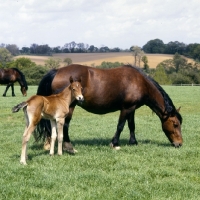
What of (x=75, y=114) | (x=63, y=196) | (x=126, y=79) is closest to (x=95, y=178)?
(x=63, y=196)

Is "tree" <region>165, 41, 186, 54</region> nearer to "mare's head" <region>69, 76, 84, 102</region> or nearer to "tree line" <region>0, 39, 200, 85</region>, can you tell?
"tree line" <region>0, 39, 200, 85</region>

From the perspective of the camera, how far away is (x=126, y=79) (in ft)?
32.6

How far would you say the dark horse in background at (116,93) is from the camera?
945cm

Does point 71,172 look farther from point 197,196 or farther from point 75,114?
point 75,114

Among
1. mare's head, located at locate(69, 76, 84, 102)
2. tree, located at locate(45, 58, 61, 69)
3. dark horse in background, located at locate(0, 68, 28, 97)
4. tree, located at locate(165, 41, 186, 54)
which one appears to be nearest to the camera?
mare's head, located at locate(69, 76, 84, 102)

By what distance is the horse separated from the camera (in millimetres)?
7891

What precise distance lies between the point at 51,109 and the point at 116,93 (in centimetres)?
210

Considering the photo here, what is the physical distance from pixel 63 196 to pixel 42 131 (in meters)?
3.67

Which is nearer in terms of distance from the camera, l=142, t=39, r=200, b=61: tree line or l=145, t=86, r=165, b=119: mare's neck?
l=145, t=86, r=165, b=119: mare's neck

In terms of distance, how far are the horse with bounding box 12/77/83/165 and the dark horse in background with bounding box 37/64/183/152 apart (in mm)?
606

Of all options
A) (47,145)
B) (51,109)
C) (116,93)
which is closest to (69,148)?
(47,145)

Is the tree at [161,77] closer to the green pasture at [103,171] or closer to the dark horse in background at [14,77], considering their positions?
the dark horse in background at [14,77]

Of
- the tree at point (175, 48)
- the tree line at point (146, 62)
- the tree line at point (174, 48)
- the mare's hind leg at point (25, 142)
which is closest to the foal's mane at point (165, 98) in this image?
the mare's hind leg at point (25, 142)

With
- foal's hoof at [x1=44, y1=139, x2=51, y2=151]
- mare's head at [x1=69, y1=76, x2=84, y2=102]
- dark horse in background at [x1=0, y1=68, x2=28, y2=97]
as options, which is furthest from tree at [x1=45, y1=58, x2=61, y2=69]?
mare's head at [x1=69, y1=76, x2=84, y2=102]
